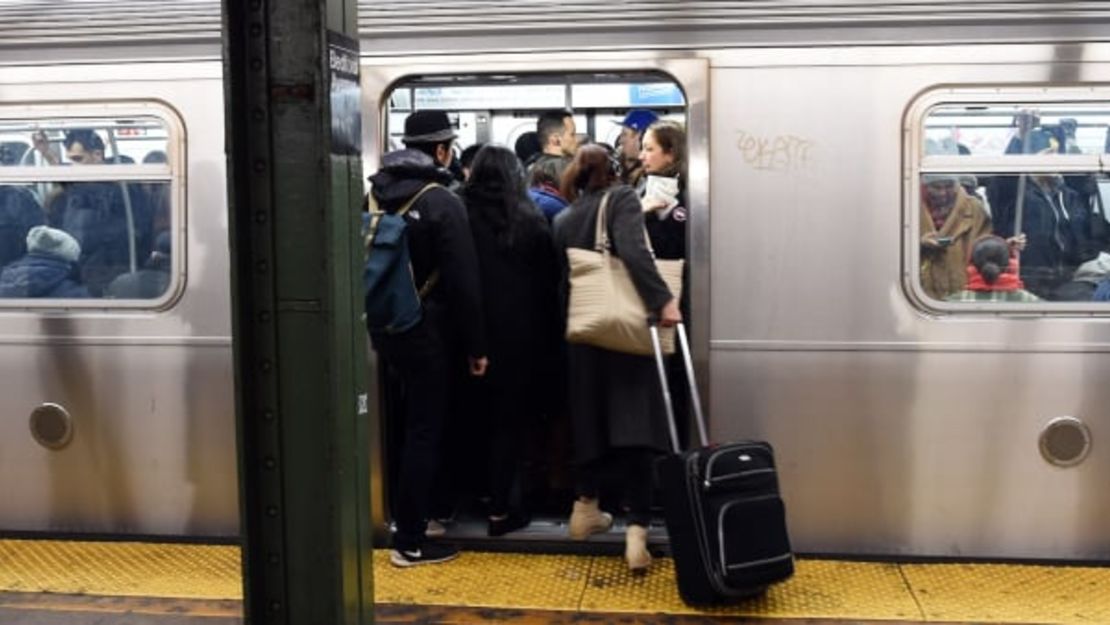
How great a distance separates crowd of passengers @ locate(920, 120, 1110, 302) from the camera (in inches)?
168

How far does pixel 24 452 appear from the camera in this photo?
470 centimetres

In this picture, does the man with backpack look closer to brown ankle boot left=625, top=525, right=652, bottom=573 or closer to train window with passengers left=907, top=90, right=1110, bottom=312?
brown ankle boot left=625, top=525, right=652, bottom=573

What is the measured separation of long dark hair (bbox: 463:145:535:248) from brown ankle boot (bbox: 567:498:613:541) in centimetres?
109

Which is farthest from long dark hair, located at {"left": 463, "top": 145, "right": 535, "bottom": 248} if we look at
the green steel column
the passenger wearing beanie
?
the green steel column

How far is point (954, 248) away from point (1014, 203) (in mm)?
274

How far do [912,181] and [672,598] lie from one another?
1777mm

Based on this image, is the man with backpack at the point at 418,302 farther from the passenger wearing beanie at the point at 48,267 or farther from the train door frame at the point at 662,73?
the passenger wearing beanie at the point at 48,267

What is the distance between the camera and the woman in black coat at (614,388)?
4301 mm

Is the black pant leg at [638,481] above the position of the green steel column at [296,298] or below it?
below

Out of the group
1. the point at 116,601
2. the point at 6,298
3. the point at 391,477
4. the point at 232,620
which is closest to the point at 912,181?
the point at 391,477

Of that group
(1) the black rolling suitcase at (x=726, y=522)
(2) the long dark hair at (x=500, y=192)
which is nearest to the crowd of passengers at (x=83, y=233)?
(2) the long dark hair at (x=500, y=192)

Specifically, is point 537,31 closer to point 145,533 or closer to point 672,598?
point 672,598

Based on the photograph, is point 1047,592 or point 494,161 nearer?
point 1047,592

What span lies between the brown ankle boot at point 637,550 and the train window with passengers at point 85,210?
210 cm
